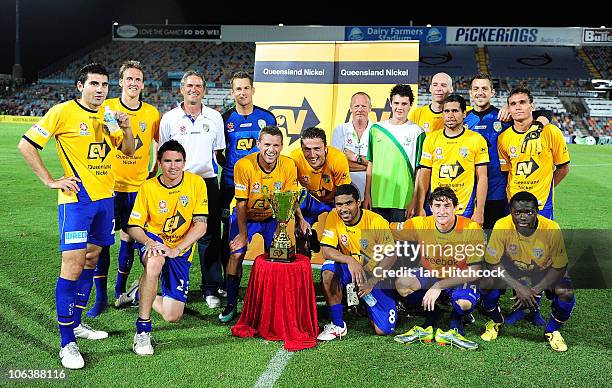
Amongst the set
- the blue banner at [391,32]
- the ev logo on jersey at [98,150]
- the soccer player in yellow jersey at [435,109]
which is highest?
the blue banner at [391,32]

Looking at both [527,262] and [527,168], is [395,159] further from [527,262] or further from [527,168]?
[527,262]

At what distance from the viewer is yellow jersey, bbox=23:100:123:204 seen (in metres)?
3.49

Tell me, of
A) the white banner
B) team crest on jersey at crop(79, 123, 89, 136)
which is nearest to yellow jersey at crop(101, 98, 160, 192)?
team crest on jersey at crop(79, 123, 89, 136)

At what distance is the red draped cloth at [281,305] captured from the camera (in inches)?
153

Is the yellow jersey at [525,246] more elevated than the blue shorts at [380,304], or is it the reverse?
the yellow jersey at [525,246]

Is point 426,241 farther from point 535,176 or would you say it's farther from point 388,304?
point 535,176

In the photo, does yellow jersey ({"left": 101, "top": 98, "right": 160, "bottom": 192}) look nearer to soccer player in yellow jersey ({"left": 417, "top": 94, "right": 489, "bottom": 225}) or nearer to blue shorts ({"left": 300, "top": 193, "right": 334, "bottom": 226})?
blue shorts ({"left": 300, "top": 193, "right": 334, "bottom": 226})

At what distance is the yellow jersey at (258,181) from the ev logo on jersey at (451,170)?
1297 mm

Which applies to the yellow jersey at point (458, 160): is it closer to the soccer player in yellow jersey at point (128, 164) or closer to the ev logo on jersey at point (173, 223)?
the ev logo on jersey at point (173, 223)

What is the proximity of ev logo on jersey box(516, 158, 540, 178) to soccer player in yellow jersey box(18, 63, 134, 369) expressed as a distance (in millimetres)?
3365

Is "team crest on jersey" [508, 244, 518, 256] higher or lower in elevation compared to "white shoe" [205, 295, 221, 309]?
higher

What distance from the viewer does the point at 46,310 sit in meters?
4.29

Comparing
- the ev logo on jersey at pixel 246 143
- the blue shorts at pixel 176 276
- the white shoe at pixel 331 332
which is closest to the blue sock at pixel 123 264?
the blue shorts at pixel 176 276

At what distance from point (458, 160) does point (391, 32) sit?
33.6 metres
